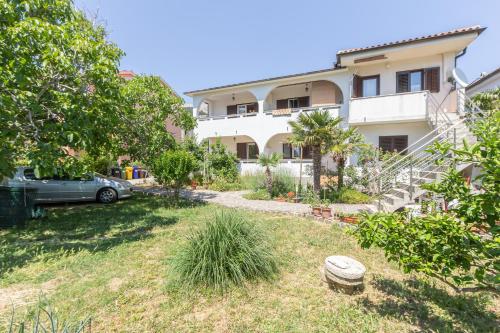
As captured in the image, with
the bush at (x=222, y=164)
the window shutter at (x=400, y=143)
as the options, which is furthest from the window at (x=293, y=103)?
the window shutter at (x=400, y=143)

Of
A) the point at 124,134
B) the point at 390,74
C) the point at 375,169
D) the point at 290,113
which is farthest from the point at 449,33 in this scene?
the point at 124,134

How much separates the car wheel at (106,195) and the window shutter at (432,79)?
1810cm

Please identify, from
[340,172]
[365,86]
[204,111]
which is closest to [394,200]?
[340,172]

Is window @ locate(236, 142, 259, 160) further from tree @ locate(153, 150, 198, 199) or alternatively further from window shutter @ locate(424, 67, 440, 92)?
window shutter @ locate(424, 67, 440, 92)

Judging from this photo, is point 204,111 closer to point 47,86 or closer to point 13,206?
point 13,206

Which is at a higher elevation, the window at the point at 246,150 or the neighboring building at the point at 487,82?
the neighboring building at the point at 487,82

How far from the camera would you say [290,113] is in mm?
16031

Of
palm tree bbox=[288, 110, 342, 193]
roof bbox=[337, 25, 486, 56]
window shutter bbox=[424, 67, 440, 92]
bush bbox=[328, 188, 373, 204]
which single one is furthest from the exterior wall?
bush bbox=[328, 188, 373, 204]

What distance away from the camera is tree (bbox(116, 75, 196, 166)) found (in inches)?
398

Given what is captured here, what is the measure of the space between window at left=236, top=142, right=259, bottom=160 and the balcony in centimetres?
889

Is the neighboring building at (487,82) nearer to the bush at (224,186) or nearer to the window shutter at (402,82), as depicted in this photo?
the window shutter at (402,82)

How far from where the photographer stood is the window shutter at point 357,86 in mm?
14164

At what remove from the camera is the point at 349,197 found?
10.5 metres

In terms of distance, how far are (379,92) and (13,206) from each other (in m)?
18.0
